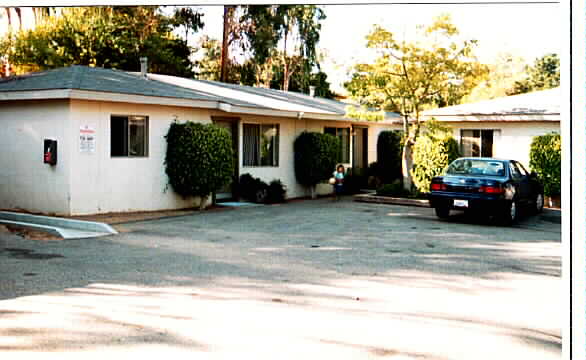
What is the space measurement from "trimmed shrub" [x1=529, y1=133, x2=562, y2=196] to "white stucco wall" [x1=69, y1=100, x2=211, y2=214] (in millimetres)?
10248

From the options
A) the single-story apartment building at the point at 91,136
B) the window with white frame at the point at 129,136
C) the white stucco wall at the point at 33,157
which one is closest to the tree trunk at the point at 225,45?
the single-story apartment building at the point at 91,136

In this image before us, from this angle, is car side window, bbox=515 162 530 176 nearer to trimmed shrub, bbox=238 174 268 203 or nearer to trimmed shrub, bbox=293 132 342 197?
trimmed shrub, bbox=293 132 342 197

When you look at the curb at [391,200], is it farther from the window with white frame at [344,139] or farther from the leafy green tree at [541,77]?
the leafy green tree at [541,77]

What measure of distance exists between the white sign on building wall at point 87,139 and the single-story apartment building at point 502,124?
37.7ft

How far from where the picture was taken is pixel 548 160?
766 inches

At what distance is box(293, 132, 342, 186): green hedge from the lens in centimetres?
2056

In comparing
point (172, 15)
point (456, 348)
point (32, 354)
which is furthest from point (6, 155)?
point (172, 15)

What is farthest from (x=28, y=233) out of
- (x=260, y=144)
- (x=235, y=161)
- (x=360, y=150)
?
(x=360, y=150)

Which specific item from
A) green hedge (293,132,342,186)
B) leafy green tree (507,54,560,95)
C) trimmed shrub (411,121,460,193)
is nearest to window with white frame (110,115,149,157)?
green hedge (293,132,342,186)

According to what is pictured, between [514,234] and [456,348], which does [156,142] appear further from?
[456,348]

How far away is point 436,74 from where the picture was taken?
62.5 feet

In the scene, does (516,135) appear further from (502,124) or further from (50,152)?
(50,152)

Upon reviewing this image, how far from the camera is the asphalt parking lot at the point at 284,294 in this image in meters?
5.64

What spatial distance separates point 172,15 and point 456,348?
30834 millimetres
